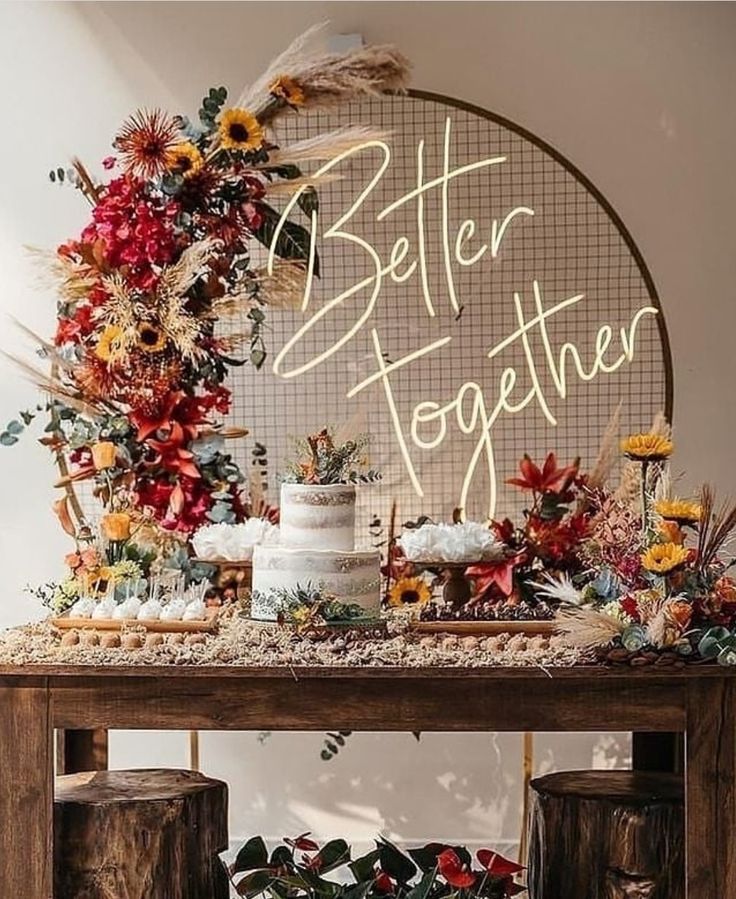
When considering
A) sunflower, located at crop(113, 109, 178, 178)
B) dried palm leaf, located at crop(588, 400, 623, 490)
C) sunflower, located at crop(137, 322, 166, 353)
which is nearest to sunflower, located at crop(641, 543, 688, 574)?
dried palm leaf, located at crop(588, 400, 623, 490)

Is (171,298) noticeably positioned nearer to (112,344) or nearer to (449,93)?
(112,344)

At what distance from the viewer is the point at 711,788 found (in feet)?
9.26

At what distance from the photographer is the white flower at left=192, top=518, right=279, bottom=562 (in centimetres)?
339

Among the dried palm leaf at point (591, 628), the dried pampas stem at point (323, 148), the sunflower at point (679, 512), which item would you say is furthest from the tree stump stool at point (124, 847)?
the dried pampas stem at point (323, 148)

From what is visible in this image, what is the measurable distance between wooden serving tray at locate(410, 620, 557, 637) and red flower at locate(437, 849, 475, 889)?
433 millimetres

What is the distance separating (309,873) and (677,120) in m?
2.21

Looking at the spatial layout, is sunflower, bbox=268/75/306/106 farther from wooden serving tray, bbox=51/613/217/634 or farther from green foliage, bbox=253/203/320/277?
wooden serving tray, bbox=51/613/217/634

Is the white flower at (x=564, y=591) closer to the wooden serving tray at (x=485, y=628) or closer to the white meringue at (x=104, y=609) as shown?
the wooden serving tray at (x=485, y=628)

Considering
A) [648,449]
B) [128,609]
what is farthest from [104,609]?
[648,449]

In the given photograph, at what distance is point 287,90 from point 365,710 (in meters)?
1.57

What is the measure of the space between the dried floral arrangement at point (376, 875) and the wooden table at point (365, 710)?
1.11 ft

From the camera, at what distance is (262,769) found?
420cm

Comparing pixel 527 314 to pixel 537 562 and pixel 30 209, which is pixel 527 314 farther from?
pixel 30 209

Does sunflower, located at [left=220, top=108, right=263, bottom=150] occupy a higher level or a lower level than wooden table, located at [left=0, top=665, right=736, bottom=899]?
higher
